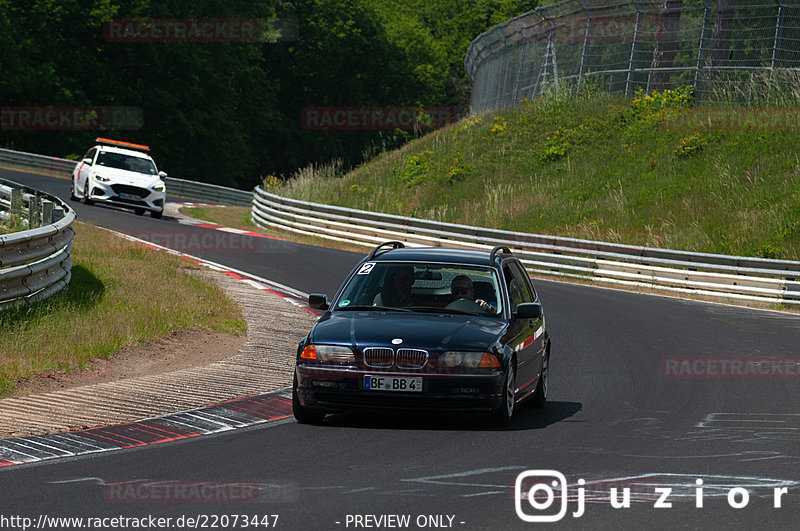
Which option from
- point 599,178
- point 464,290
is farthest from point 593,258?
point 464,290

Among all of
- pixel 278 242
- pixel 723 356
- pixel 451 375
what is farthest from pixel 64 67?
pixel 451 375

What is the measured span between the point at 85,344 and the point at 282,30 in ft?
245

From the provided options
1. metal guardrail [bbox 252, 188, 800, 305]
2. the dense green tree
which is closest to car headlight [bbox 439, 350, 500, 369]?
metal guardrail [bbox 252, 188, 800, 305]

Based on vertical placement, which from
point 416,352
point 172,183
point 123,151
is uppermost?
point 123,151

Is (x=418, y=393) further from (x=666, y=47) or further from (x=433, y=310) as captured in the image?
(x=666, y=47)

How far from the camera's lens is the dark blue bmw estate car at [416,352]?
967 centimetres

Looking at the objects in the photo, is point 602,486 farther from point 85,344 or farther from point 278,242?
point 278,242

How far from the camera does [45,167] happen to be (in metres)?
48.8

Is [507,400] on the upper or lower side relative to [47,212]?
lower

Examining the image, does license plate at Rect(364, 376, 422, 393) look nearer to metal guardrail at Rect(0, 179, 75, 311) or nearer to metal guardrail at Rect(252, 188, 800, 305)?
metal guardrail at Rect(0, 179, 75, 311)

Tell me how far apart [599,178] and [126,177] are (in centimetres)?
1313

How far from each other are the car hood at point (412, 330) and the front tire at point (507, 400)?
32 cm

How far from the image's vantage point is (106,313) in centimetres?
1448

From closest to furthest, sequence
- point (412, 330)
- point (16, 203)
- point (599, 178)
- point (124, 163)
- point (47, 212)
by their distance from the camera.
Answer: point (412, 330), point (47, 212), point (16, 203), point (124, 163), point (599, 178)
